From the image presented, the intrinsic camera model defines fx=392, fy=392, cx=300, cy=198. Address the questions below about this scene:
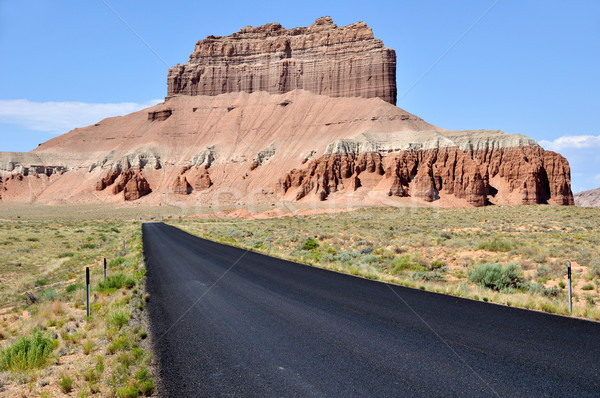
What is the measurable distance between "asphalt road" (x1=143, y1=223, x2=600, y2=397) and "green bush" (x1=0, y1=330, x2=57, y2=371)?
1814 millimetres

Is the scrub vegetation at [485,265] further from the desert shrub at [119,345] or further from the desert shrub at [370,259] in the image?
the desert shrub at [119,345]

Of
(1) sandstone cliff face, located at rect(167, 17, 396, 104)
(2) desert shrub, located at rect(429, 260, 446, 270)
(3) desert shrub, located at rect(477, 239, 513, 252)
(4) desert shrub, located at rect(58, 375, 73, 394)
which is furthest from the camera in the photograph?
(1) sandstone cliff face, located at rect(167, 17, 396, 104)

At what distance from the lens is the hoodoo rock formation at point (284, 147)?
83938mm

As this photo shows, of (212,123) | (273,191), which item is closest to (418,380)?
(273,191)

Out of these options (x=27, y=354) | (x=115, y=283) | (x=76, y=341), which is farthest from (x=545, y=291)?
(x=115, y=283)

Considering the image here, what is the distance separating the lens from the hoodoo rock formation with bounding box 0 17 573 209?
8394 cm

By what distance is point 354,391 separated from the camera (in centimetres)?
493


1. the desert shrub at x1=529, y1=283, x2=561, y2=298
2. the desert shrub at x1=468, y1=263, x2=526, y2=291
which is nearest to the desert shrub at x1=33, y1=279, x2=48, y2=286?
the desert shrub at x1=468, y1=263, x2=526, y2=291

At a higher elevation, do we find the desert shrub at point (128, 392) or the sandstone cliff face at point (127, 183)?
the sandstone cliff face at point (127, 183)

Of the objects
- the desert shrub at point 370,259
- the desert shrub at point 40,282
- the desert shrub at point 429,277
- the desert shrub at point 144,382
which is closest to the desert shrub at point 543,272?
the desert shrub at point 429,277

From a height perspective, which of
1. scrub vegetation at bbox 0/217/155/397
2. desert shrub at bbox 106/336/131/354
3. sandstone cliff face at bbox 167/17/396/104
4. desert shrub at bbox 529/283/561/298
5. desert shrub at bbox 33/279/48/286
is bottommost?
desert shrub at bbox 33/279/48/286

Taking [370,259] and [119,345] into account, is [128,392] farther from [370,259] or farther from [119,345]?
[370,259]

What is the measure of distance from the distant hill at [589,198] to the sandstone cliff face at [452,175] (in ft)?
336

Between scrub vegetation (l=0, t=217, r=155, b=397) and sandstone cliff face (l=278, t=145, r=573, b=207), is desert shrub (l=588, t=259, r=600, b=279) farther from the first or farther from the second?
sandstone cliff face (l=278, t=145, r=573, b=207)
